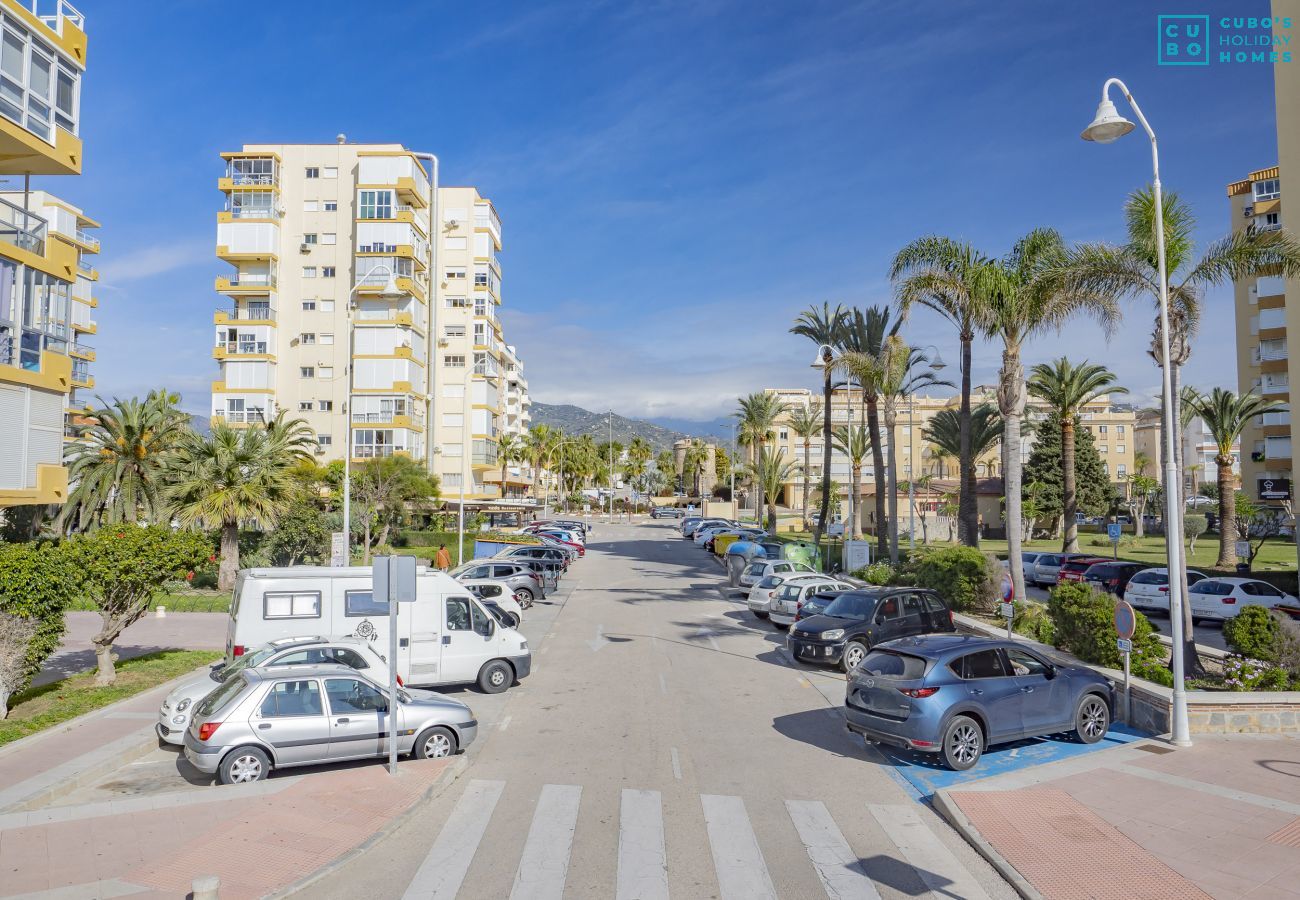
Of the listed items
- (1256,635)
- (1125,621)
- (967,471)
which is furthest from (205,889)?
(967,471)

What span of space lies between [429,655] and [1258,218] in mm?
58644

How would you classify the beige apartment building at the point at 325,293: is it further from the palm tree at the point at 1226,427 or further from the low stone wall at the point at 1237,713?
the low stone wall at the point at 1237,713

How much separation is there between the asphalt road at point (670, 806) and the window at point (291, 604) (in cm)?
318

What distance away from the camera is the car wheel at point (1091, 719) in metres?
12.5

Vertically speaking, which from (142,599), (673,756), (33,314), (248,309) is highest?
(248,309)

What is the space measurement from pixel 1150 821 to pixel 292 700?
32.5ft

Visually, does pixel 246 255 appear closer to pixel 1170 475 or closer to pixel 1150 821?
pixel 1170 475

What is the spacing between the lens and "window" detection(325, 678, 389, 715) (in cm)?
1109

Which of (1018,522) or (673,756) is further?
(1018,522)

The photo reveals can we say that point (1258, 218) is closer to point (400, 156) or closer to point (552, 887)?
point (400, 156)

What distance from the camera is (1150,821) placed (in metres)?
9.20

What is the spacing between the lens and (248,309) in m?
56.9

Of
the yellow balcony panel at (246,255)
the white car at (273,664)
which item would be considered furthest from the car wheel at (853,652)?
the yellow balcony panel at (246,255)

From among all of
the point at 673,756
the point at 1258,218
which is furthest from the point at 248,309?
the point at 1258,218
